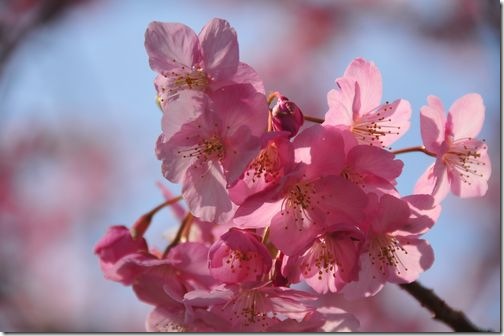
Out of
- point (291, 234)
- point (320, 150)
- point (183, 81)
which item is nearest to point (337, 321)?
point (291, 234)

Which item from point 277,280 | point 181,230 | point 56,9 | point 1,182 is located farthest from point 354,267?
point 1,182

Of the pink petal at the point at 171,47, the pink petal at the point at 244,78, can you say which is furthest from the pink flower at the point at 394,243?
the pink petal at the point at 171,47

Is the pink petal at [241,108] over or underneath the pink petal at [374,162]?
over

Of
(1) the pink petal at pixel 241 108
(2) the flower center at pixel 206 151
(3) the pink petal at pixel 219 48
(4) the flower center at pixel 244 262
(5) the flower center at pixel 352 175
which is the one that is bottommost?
(4) the flower center at pixel 244 262

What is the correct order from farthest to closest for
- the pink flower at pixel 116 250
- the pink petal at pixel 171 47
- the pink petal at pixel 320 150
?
the pink flower at pixel 116 250 < the pink petal at pixel 171 47 < the pink petal at pixel 320 150

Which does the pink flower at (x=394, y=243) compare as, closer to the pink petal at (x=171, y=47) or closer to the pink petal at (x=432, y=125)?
the pink petal at (x=432, y=125)

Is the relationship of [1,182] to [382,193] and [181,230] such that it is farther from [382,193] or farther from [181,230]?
[382,193]

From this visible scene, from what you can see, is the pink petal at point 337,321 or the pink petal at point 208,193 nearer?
the pink petal at point 208,193
